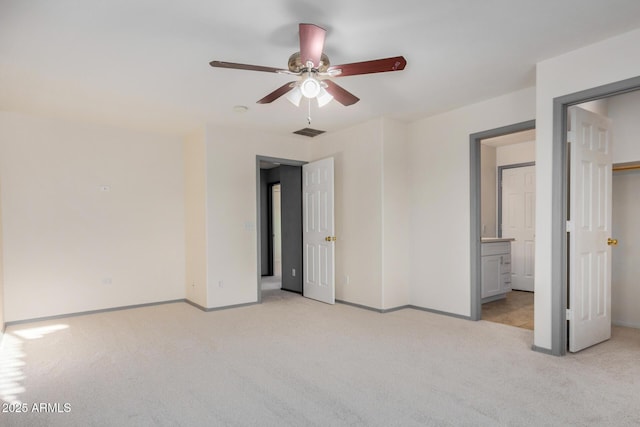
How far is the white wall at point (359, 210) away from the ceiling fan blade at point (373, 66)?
2312 mm

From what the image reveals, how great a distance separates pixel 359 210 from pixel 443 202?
1075 millimetres

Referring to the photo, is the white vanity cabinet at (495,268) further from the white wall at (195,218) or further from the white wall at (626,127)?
the white wall at (195,218)

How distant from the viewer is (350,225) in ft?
17.3

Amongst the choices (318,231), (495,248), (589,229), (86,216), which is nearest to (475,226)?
(589,229)

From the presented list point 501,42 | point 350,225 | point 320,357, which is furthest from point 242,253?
point 501,42

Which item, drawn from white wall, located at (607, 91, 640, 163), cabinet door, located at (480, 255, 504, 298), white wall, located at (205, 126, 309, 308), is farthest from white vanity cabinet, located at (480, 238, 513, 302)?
white wall, located at (205, 126, 309, 308)

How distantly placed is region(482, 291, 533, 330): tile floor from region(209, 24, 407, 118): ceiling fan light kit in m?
3.20

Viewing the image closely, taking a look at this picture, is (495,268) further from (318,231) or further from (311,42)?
(311,42)

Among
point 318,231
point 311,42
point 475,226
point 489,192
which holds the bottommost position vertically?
point 318,231

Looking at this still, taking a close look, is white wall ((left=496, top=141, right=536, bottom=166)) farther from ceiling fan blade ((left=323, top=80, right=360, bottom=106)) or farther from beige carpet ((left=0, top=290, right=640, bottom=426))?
ceiling fan blade ((left=323, top=80, right=360, bottom=106))

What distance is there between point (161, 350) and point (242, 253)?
6.51 ft

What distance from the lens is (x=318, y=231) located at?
18.2ft

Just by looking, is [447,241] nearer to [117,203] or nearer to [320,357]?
[320,357]

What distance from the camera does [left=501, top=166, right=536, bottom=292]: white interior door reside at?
6.20m
